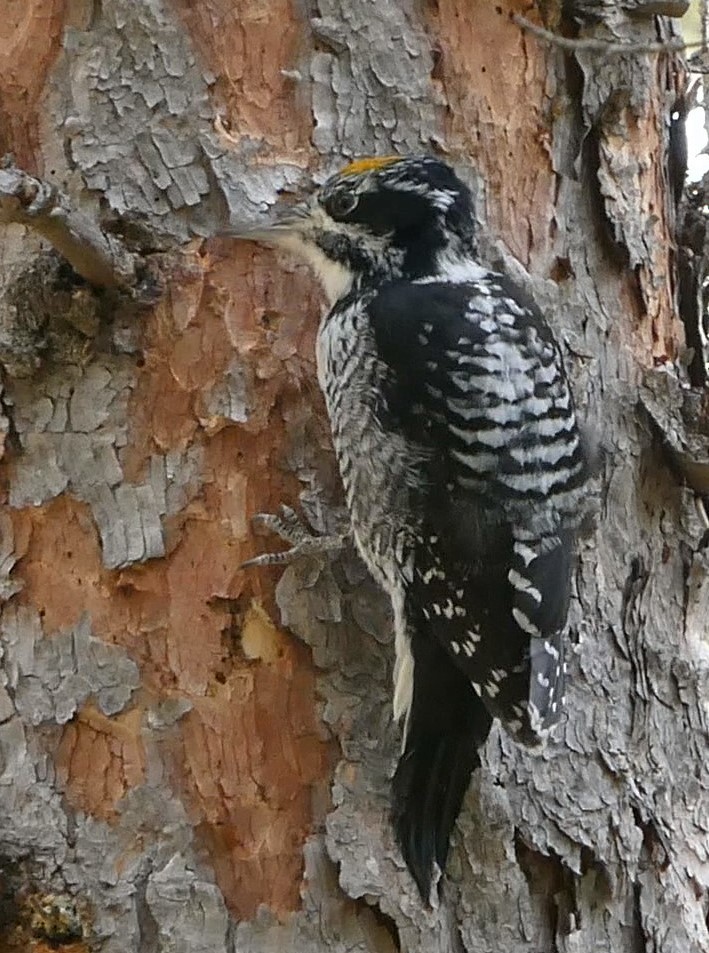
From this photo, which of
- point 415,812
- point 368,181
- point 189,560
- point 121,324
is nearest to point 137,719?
point 189,560

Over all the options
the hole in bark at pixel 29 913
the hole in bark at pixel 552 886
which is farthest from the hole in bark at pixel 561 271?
the hole in bark at pixel 29 913

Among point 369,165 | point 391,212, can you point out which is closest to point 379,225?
point 391,212

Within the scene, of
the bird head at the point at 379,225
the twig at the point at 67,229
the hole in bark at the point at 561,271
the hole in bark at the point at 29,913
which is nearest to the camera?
the twig at the point at 67,229

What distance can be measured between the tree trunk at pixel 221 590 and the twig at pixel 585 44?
0.09 meters

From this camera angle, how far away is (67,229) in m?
1.54

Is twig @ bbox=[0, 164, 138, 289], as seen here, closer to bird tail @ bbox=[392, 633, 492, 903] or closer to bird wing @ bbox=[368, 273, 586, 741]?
bird wing @ bbox=[368, 273, 586, 741]

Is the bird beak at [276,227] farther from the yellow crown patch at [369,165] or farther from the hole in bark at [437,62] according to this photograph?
the hole in bark at [437,62]

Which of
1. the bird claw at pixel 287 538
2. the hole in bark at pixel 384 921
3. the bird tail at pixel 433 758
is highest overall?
the bird claw at pixel 287 538

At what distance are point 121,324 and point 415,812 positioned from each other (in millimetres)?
781

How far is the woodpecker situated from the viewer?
5.66 ft

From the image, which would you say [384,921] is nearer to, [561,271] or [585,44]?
[561,271]

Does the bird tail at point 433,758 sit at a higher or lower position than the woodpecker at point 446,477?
lower

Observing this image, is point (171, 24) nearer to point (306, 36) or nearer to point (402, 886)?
point (306, 36)

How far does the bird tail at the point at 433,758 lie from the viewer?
1.71m
